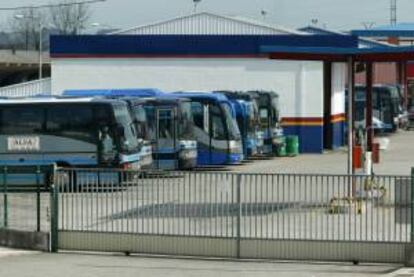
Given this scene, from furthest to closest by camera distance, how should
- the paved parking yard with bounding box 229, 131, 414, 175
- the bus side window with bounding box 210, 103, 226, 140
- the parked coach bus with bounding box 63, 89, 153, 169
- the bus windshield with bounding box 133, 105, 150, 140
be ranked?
the paved parking yard with bounding box 229, 131, 414, 175, the bus side window with bounding box 210, 103, 226, 140, the bus windshield with bounding box 133, 105, 150, 140, the parked coach bus with bounding box 63, 89, 153, 169

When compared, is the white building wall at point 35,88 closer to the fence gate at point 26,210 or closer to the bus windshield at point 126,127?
the bus windshield at point 126,127

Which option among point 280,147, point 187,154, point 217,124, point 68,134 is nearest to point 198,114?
point 217,124

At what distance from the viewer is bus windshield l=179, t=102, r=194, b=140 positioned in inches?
1250

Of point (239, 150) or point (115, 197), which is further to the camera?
point (239, 150)

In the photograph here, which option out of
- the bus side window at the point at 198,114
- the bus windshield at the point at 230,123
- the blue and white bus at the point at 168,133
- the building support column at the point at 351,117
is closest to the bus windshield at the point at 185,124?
the blue and white bus at the point at 168,133

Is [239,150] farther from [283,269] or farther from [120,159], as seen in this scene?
[283,269]

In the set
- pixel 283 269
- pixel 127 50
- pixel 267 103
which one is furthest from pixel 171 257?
pixel 127 50

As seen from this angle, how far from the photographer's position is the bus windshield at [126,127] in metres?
27.5

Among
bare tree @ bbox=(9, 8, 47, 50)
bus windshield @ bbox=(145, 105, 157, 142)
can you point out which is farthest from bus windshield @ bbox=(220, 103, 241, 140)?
bare tree @ bbox=(9, 8, 47, 50)

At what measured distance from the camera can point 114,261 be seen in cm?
1477

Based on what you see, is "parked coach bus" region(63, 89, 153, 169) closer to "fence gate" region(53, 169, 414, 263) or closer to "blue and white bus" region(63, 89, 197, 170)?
"blue and white bus" region(63, 89, 197, 170)

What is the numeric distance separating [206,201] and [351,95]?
8469 mm

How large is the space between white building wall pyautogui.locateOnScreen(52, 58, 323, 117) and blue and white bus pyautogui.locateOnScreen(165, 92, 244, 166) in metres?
9.28

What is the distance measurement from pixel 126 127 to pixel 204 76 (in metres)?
15.9
